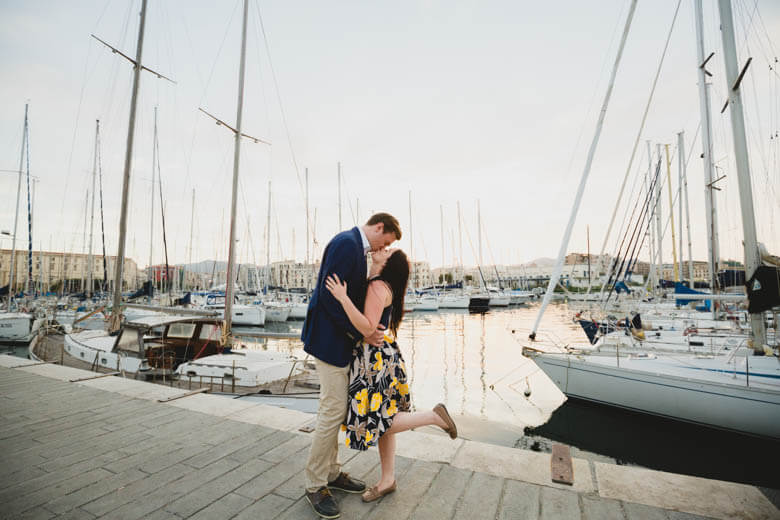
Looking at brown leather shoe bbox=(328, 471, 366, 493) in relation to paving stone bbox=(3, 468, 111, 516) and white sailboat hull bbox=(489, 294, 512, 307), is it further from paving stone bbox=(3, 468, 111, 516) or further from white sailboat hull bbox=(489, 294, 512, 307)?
white sailboat hull bbox=(489, 294, 512, 307)

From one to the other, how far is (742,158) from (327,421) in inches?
378

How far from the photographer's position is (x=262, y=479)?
101 inches

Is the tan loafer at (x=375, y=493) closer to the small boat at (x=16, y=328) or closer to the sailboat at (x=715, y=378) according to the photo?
the sailboat at (x=715, y=378)

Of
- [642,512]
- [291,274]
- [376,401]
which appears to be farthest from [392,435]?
[291,274]

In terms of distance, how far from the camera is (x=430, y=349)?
19688mm

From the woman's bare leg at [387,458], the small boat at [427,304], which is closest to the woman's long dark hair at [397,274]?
the woman's bare leg at [387,458]

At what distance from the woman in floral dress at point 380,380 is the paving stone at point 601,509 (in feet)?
2.94

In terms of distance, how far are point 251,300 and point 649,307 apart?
33718mm

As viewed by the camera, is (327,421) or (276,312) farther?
(276,312)

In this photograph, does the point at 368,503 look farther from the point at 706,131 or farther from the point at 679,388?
the point at 706,131

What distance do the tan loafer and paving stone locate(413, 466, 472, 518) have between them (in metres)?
0.22

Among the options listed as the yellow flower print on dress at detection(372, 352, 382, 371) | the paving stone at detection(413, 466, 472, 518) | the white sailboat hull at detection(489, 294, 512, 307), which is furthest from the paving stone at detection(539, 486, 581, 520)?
the white sailboat hull at detection(489, 294, 512, 307)

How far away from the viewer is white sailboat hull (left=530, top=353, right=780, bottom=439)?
620 cm

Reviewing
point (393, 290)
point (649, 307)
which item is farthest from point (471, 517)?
point (649, 307)
